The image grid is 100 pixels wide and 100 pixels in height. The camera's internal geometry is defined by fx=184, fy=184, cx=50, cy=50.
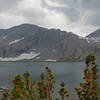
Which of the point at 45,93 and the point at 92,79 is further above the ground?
the point at 92,79

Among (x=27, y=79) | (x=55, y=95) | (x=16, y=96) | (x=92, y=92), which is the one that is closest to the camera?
(x=16, y=96)

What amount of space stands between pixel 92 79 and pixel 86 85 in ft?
8.07

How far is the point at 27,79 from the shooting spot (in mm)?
50281

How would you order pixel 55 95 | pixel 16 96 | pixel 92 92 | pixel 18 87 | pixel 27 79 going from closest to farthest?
pixel 16 96 → pixel 18 87 → pixel 92 92 → pixel 27 79 → pixel 55 95

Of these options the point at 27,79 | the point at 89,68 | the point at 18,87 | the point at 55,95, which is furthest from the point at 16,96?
the point at 55,95

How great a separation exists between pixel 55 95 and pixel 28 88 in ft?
218

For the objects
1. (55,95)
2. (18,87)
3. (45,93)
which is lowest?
(55,95)

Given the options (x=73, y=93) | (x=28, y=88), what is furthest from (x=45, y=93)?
(x=73, y=93)

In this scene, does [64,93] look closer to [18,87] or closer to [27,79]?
[27,79]

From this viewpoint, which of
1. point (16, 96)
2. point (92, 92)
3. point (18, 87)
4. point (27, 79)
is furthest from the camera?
point (27, 79)

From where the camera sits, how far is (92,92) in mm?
46094

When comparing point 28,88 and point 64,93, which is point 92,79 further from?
point 28,88

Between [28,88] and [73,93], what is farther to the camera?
[73,93]

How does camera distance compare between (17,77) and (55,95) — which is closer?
(17,77)
